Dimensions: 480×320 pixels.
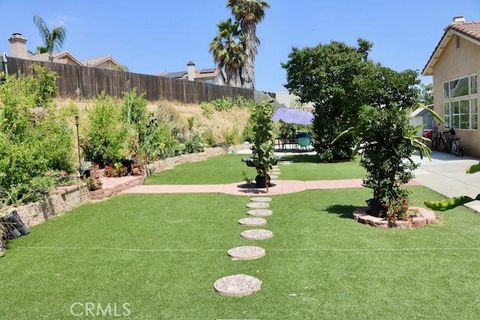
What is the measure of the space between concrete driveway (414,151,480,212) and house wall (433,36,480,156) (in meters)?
1.03

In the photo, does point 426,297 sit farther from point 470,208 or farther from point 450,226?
point 470,208

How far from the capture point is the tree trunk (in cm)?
3850

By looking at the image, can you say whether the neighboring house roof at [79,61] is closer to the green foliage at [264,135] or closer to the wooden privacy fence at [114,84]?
the wooden privacy fence at [114,84]

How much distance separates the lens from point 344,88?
53.7 feet

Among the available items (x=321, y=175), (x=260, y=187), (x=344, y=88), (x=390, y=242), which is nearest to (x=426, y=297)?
(x=390, y=242)

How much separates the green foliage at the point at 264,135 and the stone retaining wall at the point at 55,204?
3.94 meters

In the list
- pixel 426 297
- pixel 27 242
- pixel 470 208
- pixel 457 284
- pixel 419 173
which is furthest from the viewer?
pixel 419 173

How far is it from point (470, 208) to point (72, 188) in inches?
297

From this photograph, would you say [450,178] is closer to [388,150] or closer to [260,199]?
[388,150]

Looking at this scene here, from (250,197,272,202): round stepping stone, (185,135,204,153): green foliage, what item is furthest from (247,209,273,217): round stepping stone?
(185,135,204,153): green foliage

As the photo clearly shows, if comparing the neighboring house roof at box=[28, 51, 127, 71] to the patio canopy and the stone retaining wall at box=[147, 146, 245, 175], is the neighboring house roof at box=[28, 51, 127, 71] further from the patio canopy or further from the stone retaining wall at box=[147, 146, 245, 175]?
the patio canopy

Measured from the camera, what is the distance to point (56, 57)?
110 feet

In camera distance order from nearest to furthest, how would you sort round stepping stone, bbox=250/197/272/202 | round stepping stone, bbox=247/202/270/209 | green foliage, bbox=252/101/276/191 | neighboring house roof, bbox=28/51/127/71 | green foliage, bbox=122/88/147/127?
round stepping stone, bbox=247/202/270/209
round stepping stone, bbox=250/197/272/202
green foliage, bbox=252/101/276/191
green foliage, bbox=122/88/147/127
neighboring house roof, bbox=28/51/127/71

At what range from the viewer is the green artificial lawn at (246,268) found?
3.92m
